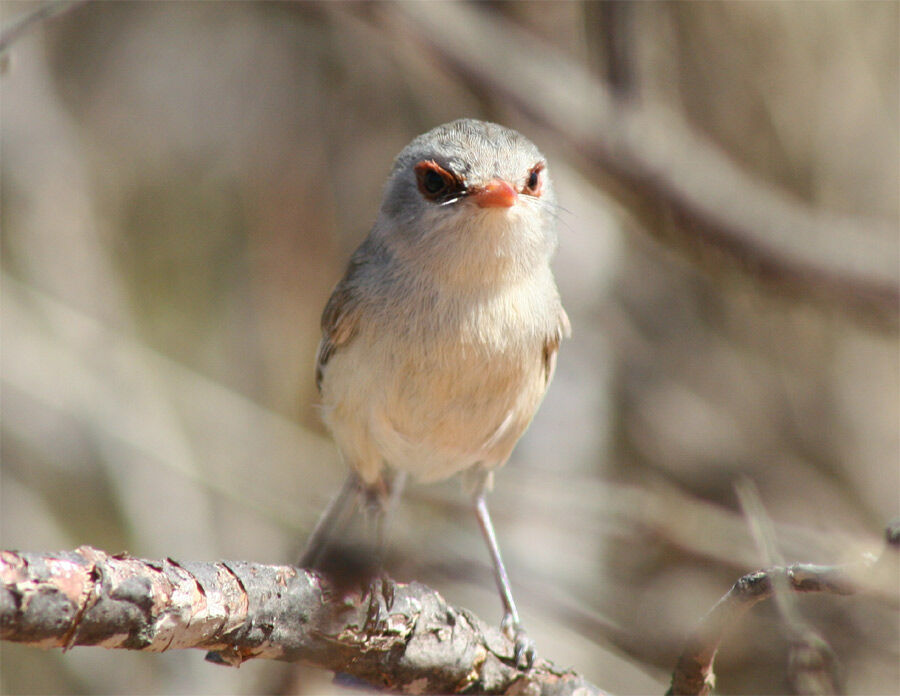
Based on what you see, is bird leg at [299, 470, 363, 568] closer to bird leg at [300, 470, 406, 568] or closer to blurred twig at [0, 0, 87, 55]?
bird leg at [300, 470, 406, 568]

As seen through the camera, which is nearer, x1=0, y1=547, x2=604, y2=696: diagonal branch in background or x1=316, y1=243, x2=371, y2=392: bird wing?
x1=0, y1=547, x2=604, y2=696: diagonal branch in background

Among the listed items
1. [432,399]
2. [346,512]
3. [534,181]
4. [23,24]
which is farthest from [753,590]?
[23,24]

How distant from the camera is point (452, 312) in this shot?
3.32 meters

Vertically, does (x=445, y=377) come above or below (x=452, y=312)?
below

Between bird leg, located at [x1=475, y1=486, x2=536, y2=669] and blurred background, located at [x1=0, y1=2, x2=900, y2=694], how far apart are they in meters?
0.45

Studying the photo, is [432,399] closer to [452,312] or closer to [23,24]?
[452,312]

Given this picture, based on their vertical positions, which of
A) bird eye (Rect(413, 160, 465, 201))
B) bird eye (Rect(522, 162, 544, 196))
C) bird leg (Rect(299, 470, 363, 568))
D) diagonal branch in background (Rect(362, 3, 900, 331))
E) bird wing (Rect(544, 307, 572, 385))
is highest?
diagonal branch in background (Rect(362, 3, 900, 331))

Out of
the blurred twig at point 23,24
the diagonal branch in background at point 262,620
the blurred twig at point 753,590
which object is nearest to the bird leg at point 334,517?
the diagonal branch in background at point 262,620

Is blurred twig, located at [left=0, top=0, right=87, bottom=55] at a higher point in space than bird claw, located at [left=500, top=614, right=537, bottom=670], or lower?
higher

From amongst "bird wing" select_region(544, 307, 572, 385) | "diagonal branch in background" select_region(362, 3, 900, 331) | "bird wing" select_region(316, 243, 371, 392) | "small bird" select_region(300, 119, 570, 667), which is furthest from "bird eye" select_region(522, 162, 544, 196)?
"diagonal branch in background" select_region(362, 3, 900, 331)

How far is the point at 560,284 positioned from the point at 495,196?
8.01 ft

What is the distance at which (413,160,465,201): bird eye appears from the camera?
3365mm

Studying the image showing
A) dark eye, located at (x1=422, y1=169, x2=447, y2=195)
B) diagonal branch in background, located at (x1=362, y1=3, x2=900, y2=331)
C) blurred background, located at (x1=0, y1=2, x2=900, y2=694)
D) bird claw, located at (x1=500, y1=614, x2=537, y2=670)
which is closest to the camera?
bird claw, located at (x1=500, y1=614, x2=537, y2=670)

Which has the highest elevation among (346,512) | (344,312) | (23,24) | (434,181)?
(434,181)
